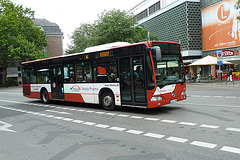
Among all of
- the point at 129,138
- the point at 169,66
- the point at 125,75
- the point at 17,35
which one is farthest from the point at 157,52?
the point at 17,35

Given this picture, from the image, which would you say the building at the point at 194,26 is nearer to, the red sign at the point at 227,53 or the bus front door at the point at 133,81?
the red sign at the point at 227,53

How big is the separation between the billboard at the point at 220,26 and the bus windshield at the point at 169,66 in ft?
85.5

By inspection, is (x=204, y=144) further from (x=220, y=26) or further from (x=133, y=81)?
(x=220, y=26)

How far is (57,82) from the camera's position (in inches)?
512

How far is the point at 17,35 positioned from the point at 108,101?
127 feet

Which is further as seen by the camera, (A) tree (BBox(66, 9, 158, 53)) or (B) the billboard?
(B) the billboard

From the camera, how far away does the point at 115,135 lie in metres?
6.07

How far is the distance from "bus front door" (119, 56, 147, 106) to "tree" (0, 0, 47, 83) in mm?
34799

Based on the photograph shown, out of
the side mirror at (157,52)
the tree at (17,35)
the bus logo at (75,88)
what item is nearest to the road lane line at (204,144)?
the side mirror at (157,52)

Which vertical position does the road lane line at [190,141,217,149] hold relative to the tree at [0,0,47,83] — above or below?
below

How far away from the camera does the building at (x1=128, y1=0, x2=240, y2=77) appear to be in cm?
3262

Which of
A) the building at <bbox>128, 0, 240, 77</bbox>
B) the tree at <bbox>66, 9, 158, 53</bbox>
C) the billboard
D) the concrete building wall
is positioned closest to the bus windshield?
the tree at <bbox>66, 9, 158, 53</bbox>

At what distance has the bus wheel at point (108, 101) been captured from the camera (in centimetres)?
992

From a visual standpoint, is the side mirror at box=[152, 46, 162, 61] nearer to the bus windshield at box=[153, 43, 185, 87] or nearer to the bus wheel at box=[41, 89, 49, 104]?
the bus windshield at box=[153, 43, 185, 87]
